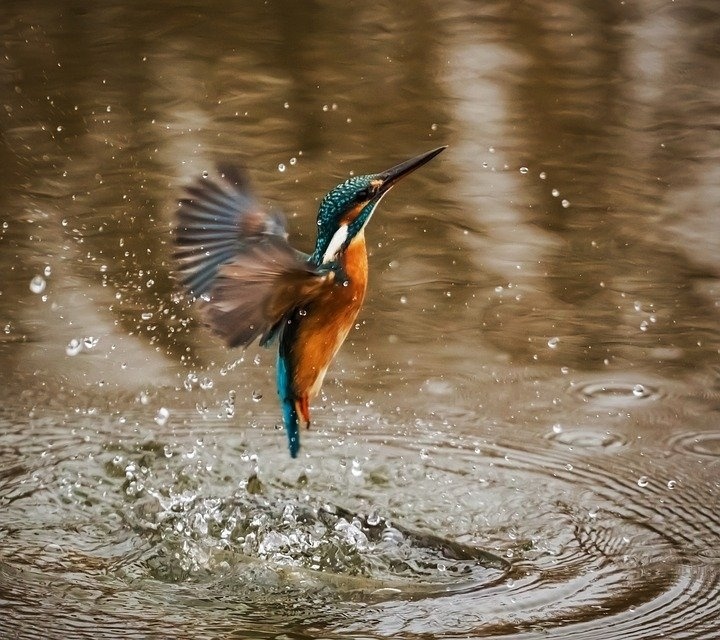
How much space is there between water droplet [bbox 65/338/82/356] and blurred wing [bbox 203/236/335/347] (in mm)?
1390

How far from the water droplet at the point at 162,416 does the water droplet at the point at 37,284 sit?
0.88 m

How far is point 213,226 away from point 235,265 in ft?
1.29

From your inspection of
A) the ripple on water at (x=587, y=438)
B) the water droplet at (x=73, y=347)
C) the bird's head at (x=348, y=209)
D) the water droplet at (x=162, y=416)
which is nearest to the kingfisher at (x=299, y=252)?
the bird's head at (x=348, y=209)

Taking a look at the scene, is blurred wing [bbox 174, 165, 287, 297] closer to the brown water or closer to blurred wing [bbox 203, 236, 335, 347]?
blurred wing [bbox 203, 236, 335, 347]

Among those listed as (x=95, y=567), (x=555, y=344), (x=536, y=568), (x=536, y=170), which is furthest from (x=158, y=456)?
(x=536, y=170)

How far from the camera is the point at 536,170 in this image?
548 cm

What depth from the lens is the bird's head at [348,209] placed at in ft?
9.13

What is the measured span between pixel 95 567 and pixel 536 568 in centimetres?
95

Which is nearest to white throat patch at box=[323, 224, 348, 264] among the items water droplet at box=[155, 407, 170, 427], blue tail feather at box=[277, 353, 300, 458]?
blue tail feather at box=[277, 353, 300, 458]

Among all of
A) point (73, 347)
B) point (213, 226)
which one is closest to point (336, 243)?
point (213, 226)

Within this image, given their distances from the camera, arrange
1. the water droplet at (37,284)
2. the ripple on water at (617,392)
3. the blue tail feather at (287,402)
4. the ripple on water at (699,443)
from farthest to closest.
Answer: the water droplet at (37,284) → the ripple on water at (617,392) → the ripple on water at (699,443) → the blue tail feather at (287,402)

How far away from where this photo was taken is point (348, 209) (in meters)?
2.79

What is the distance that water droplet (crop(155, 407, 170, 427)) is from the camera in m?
3.53

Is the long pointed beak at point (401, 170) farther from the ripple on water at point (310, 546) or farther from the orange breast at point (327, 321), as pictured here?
the ripple on water at point (310, 546)
